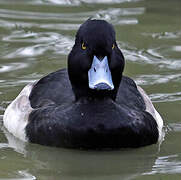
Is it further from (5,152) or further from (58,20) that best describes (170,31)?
(5,152)

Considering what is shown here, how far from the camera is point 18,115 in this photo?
9133 millimetres

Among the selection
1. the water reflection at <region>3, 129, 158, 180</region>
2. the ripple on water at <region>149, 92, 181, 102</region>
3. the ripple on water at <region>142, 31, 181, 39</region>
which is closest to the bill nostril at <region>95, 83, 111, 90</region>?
the water reflection at <region>3, 129, 158, 180</region>

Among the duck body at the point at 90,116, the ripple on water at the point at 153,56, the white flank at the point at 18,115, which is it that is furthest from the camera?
the ripple on water at the point at 153,56

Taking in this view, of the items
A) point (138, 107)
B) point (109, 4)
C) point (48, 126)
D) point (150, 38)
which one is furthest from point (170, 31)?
point (48, 126)

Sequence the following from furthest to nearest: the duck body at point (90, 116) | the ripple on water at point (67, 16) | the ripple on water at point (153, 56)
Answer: the ripple on water at point (67, 16) < the ripple on water at point (153, 56) < the duck body at point (90, 116)

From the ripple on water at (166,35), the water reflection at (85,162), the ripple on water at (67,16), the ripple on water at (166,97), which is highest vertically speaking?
the ripple on water at (67,16)

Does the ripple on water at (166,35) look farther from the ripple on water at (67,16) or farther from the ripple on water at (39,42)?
the ripple on water at (39,42)

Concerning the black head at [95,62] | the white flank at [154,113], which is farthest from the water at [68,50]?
the black head at [95,62]

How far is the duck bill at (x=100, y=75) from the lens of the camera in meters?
7.92

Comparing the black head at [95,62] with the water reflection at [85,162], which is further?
the black head at [95,62]

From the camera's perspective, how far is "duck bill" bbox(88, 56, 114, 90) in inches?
312

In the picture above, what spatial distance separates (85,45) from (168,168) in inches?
57.2

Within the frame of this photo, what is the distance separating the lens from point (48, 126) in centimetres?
846

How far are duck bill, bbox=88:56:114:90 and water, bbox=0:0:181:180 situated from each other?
2.58 ft
